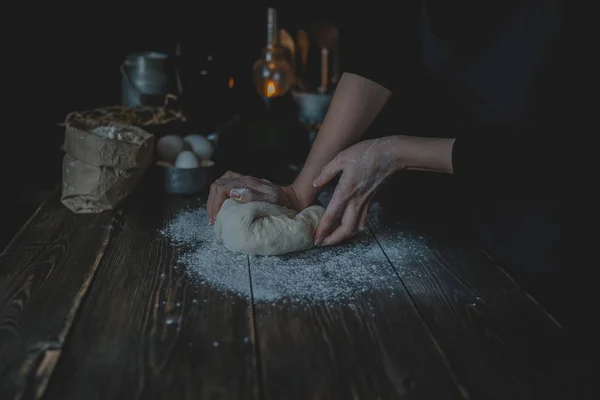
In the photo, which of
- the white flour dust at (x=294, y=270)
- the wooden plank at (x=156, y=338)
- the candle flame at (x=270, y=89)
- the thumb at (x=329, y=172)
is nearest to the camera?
the wooden plank at (x=156, y=338)

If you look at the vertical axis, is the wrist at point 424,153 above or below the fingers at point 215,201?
above

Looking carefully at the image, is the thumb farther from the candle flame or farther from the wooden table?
the candle flame

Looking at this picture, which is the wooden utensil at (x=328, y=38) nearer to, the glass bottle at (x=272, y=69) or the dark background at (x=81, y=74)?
the dark background at (x=81, y=74)

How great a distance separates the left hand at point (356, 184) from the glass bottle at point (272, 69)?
46.8 inches

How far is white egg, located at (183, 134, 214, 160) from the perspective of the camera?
1.83 m

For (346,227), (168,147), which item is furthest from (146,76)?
(346,227)

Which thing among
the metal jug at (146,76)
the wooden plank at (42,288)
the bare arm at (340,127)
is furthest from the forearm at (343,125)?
the metal jug at (146,76)

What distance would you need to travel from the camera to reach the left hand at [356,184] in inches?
52.1

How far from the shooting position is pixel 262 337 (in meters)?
0.90

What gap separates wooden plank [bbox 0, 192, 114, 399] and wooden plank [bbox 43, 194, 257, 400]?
27 millimetres

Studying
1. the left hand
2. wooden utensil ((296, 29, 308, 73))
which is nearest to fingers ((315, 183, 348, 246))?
the left hand

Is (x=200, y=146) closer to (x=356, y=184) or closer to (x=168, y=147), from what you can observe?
(x=168, y=147)

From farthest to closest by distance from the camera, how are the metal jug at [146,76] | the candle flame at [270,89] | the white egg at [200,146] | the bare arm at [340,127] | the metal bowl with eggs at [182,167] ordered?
1. the candle flame at [270,89]
2. the metal jug at [146,76]
3. the white egg at [200,146]
4. the metal bowl with eggs at [182,167]
5. the bare arm at [340,127]

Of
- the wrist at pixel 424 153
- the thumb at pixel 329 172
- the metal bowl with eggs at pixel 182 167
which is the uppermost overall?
the wrist at pixel 424 153
